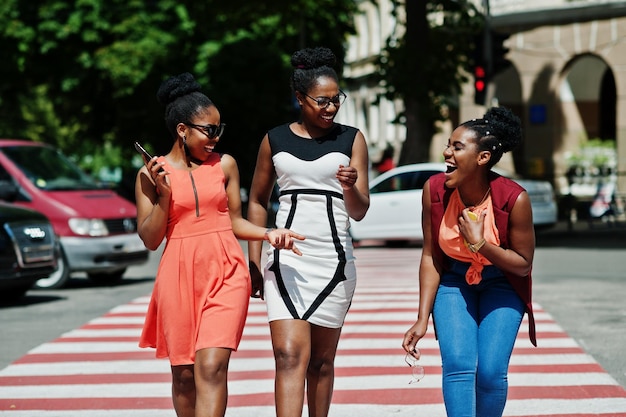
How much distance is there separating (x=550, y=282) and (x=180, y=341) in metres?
10.4

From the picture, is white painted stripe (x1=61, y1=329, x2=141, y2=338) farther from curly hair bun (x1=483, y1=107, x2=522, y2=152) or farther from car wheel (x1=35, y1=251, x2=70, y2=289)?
curly hair bun (x1=483, y1=107, x2=522, y2=152)

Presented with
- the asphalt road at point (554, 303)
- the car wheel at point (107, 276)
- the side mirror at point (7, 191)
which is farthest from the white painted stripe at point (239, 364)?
the car wheel at point (107, 276)

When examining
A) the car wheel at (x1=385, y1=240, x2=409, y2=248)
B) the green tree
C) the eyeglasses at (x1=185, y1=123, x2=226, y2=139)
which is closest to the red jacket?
the eyeglasses at (x1=185, y1=123, x2=226, y2=139)

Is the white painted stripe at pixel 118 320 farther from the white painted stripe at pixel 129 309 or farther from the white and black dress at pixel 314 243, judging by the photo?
the white and black dress at pixel 314 243

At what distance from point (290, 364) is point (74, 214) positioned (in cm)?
1016

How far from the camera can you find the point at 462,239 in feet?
16.5

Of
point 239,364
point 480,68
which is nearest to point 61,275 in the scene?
point 239,364

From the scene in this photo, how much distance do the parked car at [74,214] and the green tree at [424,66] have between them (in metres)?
10.5

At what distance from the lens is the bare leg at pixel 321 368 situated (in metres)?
5.36

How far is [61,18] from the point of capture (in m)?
33.9

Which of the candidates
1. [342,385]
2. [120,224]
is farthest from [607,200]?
[342,385]

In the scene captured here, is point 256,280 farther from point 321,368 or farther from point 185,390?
point 185,390

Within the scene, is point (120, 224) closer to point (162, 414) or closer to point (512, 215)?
point (162, 414)

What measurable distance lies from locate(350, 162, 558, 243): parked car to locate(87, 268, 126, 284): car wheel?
6.49 meters
